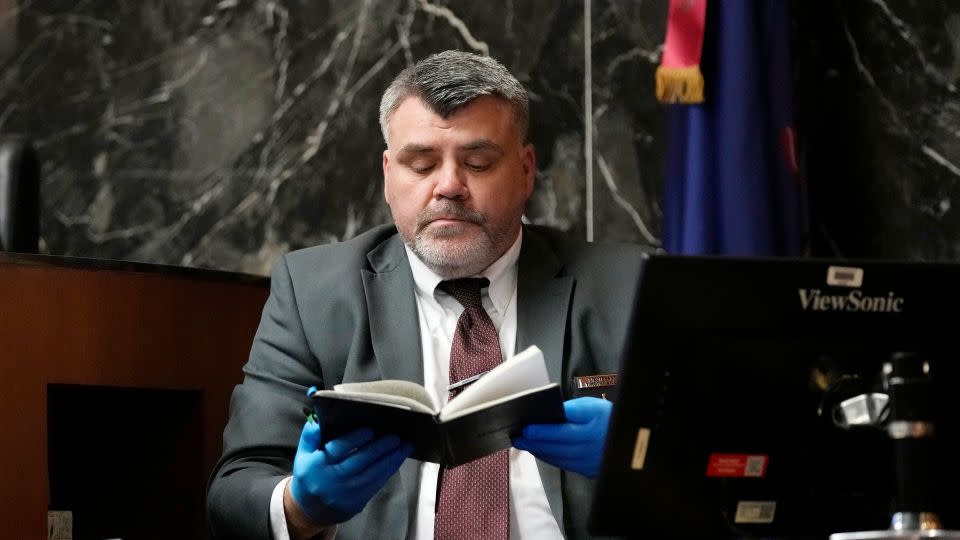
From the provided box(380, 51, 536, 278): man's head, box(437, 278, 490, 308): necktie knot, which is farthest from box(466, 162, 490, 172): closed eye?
box(437, 278, 490, 308): necktie knot

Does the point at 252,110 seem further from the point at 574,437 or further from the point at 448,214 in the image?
the point at 574,437

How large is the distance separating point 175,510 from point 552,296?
0.93 metres

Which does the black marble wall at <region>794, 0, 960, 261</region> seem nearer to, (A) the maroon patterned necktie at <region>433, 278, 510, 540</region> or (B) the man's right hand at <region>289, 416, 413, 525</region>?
(A) the maroon patterned necktie at <region>433, 278, 510, 540</region>

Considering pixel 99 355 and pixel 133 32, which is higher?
pixel 133 32

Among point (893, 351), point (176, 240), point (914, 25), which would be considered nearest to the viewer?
point (893, 351)

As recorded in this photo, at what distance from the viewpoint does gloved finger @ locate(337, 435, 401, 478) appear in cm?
192

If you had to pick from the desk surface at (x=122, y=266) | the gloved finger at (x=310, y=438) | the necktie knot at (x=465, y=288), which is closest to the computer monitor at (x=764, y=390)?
the gloved finger at (x=310, y=438)

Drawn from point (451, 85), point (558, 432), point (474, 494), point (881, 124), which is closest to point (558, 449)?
point (558, 432)

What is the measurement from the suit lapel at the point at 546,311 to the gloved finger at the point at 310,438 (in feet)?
1.61

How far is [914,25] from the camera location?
339 cm

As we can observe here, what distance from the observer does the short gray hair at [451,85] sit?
253 centimetres

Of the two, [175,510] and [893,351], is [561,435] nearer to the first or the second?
[893,351]

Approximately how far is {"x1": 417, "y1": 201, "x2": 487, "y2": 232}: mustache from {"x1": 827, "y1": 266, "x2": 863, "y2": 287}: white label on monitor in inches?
43.2

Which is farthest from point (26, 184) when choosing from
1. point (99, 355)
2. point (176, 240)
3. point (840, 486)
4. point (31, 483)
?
point (840, 486)
